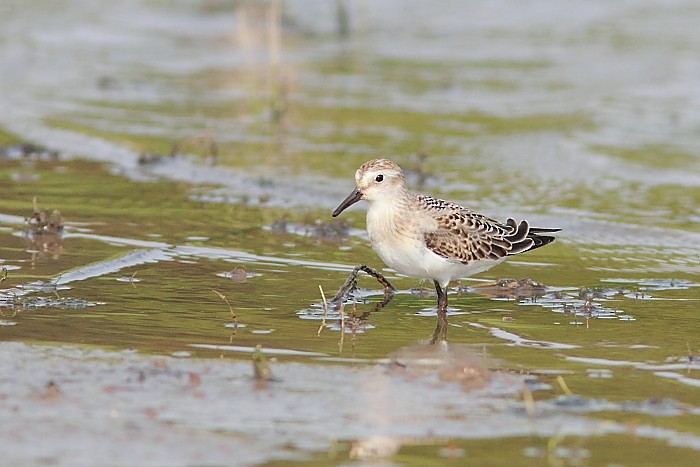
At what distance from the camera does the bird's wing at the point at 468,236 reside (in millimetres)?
7211

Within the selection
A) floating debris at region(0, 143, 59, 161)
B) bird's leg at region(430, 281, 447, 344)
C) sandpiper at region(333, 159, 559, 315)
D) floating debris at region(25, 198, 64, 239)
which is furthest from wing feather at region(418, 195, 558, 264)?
floating debris at region(0, 143, 59, 161)

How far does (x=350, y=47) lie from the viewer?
19125 millimetres

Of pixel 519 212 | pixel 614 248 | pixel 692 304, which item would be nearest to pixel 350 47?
pixel 519 212

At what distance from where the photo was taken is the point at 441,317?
7.12 metres

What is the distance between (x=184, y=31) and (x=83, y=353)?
14.9 meters

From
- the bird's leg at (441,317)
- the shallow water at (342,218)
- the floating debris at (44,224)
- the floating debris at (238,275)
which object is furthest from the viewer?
the floating debris at (44,224)

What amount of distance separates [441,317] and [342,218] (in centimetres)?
286

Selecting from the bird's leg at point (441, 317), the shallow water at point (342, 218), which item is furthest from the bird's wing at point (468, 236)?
the shallow water at point (342, 218)

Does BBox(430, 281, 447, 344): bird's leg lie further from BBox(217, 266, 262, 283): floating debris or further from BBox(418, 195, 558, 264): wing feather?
BBox(217, 266, 262, 283): floating debris

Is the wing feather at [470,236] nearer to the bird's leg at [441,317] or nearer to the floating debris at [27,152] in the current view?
the bird's leg at [441,317]

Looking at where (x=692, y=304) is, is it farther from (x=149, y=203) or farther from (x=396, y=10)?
(x=396, y=10)

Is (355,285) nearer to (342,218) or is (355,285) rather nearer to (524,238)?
(524,238)

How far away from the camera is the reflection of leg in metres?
7.12

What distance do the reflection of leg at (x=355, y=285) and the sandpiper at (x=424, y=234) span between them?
14 cm
